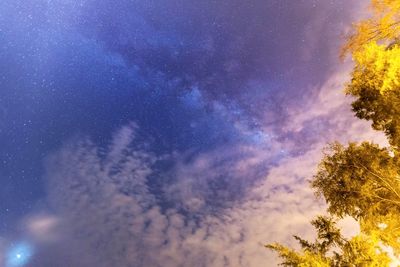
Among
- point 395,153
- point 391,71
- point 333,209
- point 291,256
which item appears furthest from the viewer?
point 333,209

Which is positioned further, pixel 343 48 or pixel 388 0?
pixel 343 48

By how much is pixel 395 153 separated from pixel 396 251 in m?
2.73

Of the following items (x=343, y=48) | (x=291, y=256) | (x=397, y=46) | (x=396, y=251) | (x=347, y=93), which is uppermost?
(x=343, y=48)

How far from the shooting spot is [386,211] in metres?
8.92

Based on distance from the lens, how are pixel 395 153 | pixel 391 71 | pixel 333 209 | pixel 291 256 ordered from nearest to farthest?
pixel 391 71, pixel 291 256, pixel 395 153, pixel 333 209

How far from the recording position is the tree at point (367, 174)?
7871 millimetres

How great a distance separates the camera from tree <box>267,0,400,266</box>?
7.87 meters

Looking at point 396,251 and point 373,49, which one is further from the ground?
point 373,49

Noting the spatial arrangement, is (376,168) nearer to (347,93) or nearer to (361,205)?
(361,205)

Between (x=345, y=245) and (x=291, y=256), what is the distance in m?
1.45

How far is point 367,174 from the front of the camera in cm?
891

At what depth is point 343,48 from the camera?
8.80 m

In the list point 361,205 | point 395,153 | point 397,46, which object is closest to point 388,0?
point 397,46

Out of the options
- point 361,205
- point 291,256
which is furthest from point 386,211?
point 291,256
